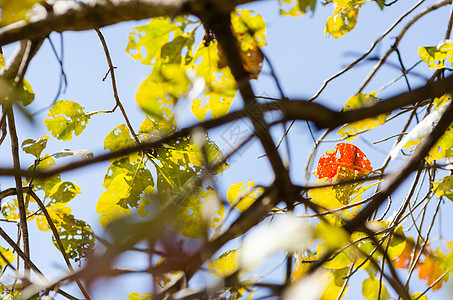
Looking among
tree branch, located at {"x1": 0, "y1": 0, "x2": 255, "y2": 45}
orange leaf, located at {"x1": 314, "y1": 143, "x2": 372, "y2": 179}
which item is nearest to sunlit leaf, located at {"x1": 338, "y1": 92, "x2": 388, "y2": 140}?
orange leaf, located at {"x1": 314, "y1": 143, "x2": 372, "y2": 179}

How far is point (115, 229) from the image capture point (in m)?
A: 0.24

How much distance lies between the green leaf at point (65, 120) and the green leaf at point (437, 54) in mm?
561

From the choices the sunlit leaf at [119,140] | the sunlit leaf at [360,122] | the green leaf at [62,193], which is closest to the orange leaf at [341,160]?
the sunlit leaf at [360,122]

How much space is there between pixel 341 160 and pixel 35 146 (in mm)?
551

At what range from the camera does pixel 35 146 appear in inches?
32.0

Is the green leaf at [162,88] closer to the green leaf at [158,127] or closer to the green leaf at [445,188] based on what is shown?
the green leaf at [158,127]

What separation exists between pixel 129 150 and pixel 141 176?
1.49 ft

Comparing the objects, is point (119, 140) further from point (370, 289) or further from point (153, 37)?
point (370, 289)

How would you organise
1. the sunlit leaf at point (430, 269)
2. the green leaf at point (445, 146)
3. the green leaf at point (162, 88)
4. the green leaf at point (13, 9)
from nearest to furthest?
the green leaf at point (13, 9), the green leaf at point (162, 88), the green leaf at point (445, 146), the sunlit leaf at point (430, 269)

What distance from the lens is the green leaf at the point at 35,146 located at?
811mm

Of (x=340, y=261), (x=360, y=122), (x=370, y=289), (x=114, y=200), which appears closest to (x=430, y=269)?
(x=370, y=289)

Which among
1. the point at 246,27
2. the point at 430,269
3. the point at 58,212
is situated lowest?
the point at 430,269

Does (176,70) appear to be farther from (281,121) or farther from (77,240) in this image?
(77,240)

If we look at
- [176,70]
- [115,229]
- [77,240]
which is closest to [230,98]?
[176,70]
